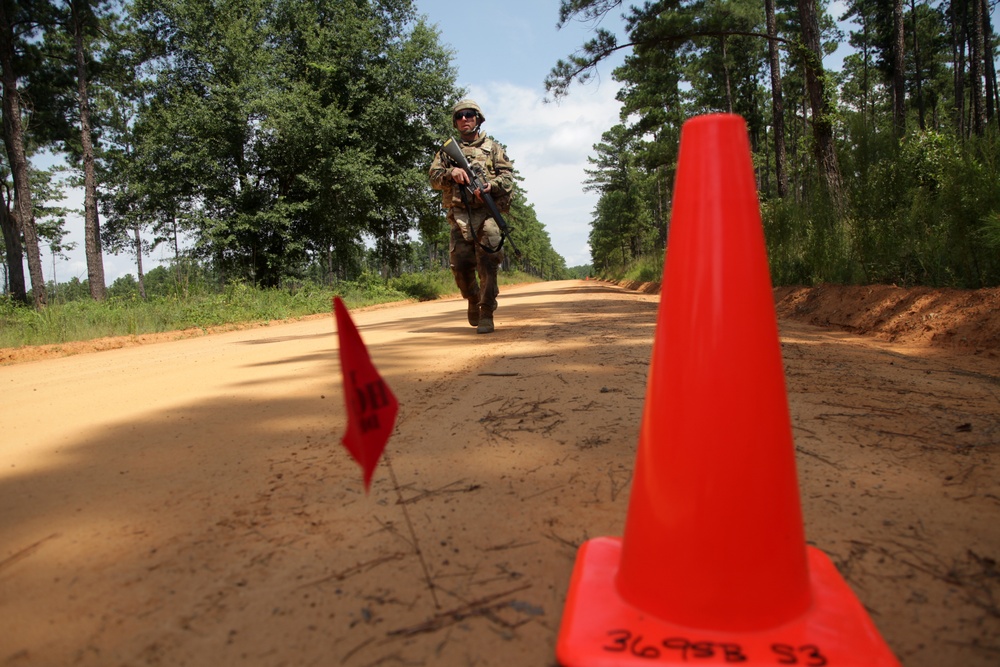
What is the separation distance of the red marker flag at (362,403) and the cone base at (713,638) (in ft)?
2.22

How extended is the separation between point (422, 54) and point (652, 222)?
30.5 m

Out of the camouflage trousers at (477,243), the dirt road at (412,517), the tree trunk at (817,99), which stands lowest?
the dirt road at (412,517)

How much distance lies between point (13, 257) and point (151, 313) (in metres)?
12.0

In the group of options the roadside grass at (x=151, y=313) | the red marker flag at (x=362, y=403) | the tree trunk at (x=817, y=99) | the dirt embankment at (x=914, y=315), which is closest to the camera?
the red marker flag at (x=362, y=403)

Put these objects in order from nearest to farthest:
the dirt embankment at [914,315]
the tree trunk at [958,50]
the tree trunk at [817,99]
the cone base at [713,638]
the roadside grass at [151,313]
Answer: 1. the cone base at [713,638]
2. the dirt embankment at [914,315]
3. the tree trunk at [817,99]
4. the roadside grass at [151,313]
5. the tree trunk at [958,50]

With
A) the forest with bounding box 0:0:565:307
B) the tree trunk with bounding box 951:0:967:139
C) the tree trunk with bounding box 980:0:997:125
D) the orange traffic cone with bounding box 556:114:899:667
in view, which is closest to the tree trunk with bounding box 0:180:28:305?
the forest with bounding box 0:0:565:307


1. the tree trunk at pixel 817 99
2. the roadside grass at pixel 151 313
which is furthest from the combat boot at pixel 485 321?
the roadside grass at pixel 151 313

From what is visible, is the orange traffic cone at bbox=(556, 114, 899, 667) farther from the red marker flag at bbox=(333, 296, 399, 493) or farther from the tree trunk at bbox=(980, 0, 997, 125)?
the tree trunk at bbox=(980, 0, 997, 125)

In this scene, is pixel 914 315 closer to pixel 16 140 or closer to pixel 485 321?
pixel 485 321

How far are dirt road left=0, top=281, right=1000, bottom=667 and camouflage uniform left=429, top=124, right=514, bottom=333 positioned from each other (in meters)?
2.81

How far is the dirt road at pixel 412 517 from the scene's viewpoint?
1346mm

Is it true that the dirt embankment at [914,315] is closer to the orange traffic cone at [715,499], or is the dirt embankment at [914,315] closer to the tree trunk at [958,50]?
the orange traffic cone at [715,499]

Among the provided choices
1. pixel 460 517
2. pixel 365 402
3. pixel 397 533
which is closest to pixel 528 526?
pixel 460 517

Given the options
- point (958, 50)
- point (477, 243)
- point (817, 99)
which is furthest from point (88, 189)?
point (958, 50)
